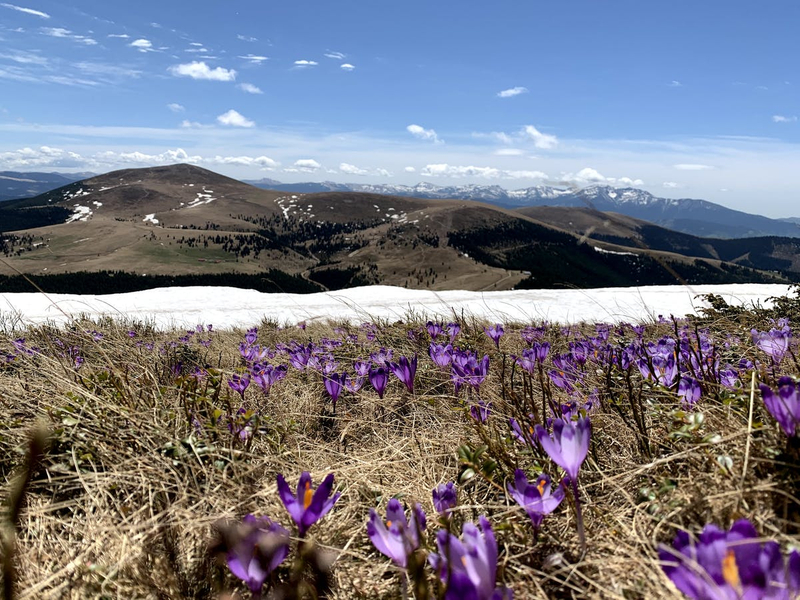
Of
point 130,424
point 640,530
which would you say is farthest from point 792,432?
point 130,424

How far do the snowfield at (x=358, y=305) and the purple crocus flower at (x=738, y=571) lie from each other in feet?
28.8

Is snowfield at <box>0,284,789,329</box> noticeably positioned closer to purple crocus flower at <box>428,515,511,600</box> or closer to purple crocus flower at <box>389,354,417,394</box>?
purple crocus flower at <box>389,354,417,394</box>

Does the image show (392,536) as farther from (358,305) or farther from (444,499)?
(358,305)

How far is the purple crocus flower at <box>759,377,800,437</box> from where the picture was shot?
1562mm

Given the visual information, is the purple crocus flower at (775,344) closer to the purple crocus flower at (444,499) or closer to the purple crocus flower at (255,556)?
the purple crocus flower at (444,499)

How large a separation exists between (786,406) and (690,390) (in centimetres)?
94

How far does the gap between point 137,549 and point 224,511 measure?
0.95ft

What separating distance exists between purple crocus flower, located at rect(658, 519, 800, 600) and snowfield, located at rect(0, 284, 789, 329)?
877 cm

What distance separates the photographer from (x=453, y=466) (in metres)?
2.49

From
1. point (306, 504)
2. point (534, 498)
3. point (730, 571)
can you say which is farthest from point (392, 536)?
point (730, 571)

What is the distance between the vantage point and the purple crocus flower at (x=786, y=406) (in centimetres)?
156

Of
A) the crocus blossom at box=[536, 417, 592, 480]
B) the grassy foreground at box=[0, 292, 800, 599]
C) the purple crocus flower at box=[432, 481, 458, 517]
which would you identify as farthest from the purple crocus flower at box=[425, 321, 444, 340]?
the crocus blossom at box=[536, 417, 592, 480]

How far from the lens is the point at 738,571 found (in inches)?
41.3

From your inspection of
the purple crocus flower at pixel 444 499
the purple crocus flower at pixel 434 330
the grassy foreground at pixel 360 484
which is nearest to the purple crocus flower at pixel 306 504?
the grassy foreground at pixel 360 484
